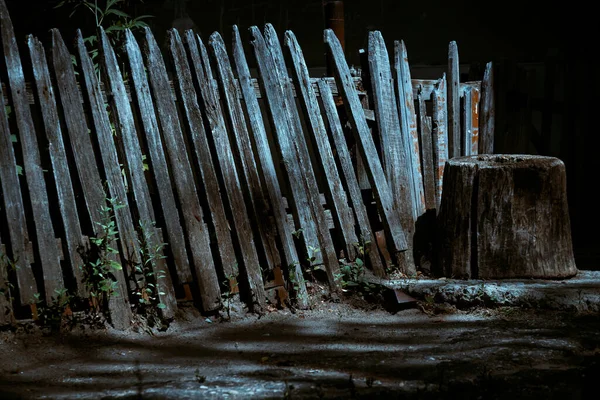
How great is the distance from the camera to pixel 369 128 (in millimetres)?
5020

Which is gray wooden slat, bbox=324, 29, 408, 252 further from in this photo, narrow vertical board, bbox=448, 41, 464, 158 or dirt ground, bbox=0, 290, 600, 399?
narrow vertical board, bbox=448, 41, 464, 158

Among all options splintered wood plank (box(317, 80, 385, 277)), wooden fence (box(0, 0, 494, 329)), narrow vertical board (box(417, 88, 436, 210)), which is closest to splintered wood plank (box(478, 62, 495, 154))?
narrow vertical board (box(417, 88, 436, 210))

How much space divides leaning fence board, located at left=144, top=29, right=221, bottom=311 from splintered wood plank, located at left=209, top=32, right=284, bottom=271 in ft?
0.78

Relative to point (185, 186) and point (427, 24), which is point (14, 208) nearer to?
point (185, 186)

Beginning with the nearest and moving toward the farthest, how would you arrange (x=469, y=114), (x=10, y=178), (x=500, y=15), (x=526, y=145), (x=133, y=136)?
(x=10, y=178)
(x=133, y=136)
(x=469, y=114)
(x=526, y=145)
(x=500, y=15)

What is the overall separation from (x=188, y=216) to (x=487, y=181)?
189cm

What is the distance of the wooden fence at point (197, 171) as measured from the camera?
3926 mm

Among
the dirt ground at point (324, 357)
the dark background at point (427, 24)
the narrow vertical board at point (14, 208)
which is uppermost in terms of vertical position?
the dark background at point (427, 24)

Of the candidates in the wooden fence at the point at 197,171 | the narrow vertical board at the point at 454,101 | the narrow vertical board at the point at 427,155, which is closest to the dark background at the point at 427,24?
the narrow vertical board at the point at 454,101

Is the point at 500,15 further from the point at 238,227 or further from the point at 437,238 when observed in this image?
the point at 238,227

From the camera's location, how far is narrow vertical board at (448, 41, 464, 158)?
5406 millimetres

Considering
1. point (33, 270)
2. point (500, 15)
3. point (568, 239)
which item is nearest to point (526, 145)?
point (568, 239)

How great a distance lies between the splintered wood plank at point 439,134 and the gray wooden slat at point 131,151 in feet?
7.27

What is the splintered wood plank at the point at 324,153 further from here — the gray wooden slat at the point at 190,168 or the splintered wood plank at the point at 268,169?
the gray wooden slat at the point at 190,168
